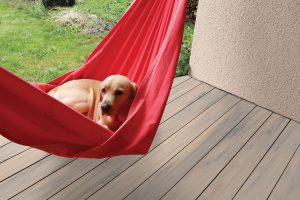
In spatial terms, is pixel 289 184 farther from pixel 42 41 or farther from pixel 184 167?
pixel 42 41

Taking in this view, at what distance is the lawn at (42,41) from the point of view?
3.06 metres

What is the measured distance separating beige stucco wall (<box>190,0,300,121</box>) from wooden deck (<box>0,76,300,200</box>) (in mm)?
275

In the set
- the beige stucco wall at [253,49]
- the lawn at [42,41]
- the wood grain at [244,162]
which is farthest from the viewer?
the lawn at [42,41]

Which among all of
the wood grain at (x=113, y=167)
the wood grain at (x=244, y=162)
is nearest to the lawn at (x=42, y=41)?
the wood grain at (x=113, y=167)

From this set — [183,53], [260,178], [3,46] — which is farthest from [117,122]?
[3,46]

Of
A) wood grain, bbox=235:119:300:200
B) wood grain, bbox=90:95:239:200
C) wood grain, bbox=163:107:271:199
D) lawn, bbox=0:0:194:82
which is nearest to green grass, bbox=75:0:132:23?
lawn, bbox=0:0:194:82

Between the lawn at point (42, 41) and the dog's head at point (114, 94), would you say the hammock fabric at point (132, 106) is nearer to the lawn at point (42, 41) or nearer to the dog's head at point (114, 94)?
the dog's head at point (114, 94)

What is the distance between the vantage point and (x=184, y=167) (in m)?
1.95

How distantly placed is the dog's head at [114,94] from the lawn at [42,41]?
1190 millimetres

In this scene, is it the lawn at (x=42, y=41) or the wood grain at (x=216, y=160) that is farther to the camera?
the lawn at (x=42, y=41)

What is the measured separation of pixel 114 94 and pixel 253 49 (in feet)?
4.00

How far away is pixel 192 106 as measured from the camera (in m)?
2.54

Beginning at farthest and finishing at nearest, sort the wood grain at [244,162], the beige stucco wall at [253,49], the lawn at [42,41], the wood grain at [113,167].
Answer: the lawn at [42,41], the beige stucco wall at [253,49], the wood grain at [244,162], the wood grain at [113,167]

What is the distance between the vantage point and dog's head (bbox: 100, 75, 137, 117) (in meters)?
1.84
